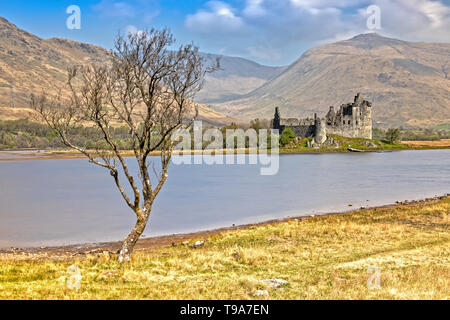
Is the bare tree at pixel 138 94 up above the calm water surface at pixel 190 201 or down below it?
above

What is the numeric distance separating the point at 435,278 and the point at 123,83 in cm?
1185

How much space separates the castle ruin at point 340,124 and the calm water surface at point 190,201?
47.2m

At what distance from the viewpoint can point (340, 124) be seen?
109 metres

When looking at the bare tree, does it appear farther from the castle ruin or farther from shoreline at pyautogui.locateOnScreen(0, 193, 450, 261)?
the castle ruin

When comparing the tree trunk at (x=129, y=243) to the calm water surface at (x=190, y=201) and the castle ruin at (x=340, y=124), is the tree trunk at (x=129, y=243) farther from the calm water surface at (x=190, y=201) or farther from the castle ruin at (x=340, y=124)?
the castle ruin at (x=340, y=124)

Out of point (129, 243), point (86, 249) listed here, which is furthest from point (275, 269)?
point (86, 249)

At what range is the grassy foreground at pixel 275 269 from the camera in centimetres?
1028

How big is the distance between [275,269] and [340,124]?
329 feet

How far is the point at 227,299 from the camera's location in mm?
9773

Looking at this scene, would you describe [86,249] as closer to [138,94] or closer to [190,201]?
[138,94]

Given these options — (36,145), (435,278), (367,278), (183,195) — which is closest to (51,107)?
(367,278)

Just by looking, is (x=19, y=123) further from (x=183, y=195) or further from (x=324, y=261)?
(x=324, y=261)

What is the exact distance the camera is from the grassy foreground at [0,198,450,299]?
1028cm

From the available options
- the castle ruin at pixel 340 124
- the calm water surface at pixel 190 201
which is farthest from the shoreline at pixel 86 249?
the castle ruin at pixel 340 124
